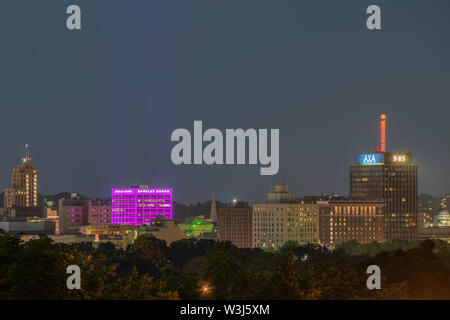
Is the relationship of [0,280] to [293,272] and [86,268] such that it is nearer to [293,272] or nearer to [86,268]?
[86,268]

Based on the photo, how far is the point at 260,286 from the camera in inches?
3275
